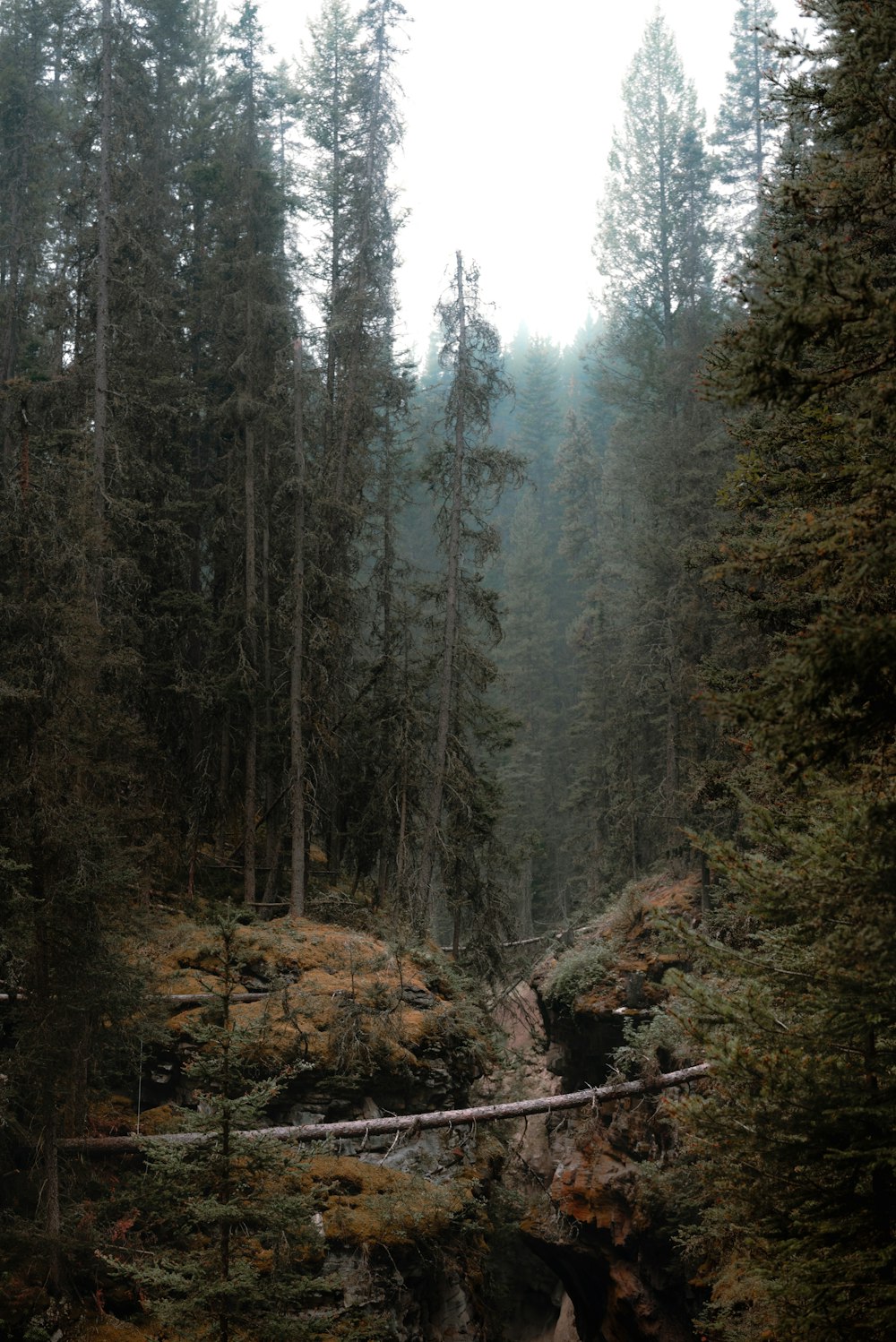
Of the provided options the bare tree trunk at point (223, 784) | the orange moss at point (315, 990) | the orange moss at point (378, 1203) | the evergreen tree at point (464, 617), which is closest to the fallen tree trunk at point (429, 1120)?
the orange moss at point (378, 1203)

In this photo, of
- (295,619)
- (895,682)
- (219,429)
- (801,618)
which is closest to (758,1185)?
(895,682)

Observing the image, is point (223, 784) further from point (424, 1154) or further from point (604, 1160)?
point (604, 1160)

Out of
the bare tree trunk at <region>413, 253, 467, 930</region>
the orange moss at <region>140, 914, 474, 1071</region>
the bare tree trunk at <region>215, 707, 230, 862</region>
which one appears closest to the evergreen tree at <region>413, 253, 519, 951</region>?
the bare tree trunk at <region>413, 253, 467, 930</region>

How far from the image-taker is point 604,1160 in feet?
53.2

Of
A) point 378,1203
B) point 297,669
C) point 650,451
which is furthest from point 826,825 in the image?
point 650,451

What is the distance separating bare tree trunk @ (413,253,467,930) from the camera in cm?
1836

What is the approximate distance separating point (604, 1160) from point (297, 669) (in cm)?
1016

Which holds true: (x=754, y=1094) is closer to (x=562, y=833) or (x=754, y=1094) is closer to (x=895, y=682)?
(x=895, y=682)

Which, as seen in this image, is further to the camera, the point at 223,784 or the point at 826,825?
the point at 223,784

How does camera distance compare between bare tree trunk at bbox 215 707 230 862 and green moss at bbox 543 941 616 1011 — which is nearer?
bare tree trunk at bbox 215 707 230 862

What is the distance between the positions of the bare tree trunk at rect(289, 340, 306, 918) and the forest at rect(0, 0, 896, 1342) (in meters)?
0.10

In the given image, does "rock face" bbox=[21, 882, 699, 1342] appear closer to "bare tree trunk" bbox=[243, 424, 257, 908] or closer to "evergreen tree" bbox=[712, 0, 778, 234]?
"bare tree trunk" bbox=[243, 424, 257, 908]

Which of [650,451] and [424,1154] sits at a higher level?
[650,451]

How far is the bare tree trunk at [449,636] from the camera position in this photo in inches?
723
